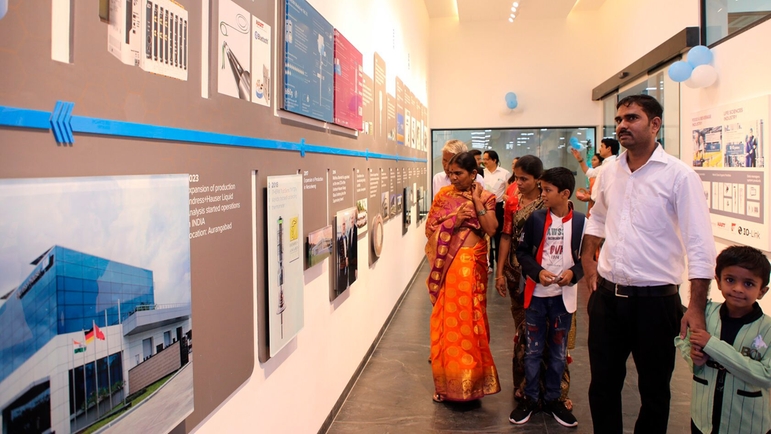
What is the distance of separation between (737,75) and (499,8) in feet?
17.3

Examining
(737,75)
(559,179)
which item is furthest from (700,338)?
(737,75)

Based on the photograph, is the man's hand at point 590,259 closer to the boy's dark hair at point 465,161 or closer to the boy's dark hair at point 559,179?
the boy's dark hair at point 559,179

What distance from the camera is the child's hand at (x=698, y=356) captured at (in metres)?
2.09

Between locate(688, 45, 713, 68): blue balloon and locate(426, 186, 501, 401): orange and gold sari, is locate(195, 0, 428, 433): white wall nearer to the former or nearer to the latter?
locate(426, 186, 501, 401): orange and gold sari

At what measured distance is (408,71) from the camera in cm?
690

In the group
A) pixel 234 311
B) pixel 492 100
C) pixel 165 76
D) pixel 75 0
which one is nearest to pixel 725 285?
pixel 234 311

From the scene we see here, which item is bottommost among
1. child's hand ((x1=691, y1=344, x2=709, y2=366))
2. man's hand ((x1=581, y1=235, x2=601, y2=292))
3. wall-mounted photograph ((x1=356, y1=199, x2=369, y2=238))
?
child's hand ((x1=691, y1=344, x2=709, y2=366))

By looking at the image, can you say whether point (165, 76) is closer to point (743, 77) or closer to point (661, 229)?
point (661, 229)

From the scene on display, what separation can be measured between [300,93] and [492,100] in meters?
8.45

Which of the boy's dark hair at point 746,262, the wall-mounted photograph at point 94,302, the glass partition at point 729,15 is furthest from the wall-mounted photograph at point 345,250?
the glass partition at point 729,15

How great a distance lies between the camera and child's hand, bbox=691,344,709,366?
2092 mm

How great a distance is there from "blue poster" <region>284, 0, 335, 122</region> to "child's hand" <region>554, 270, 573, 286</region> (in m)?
1.62

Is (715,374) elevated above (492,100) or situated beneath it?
situated beneath

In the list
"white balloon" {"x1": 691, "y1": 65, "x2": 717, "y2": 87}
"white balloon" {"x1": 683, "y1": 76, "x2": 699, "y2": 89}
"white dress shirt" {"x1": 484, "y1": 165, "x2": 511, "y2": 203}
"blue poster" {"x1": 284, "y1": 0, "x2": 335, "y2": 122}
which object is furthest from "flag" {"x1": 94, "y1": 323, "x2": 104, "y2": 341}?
"white dress shirt" {"x1": 484, "y1": 165, "x2": 511, "y2": 203}
